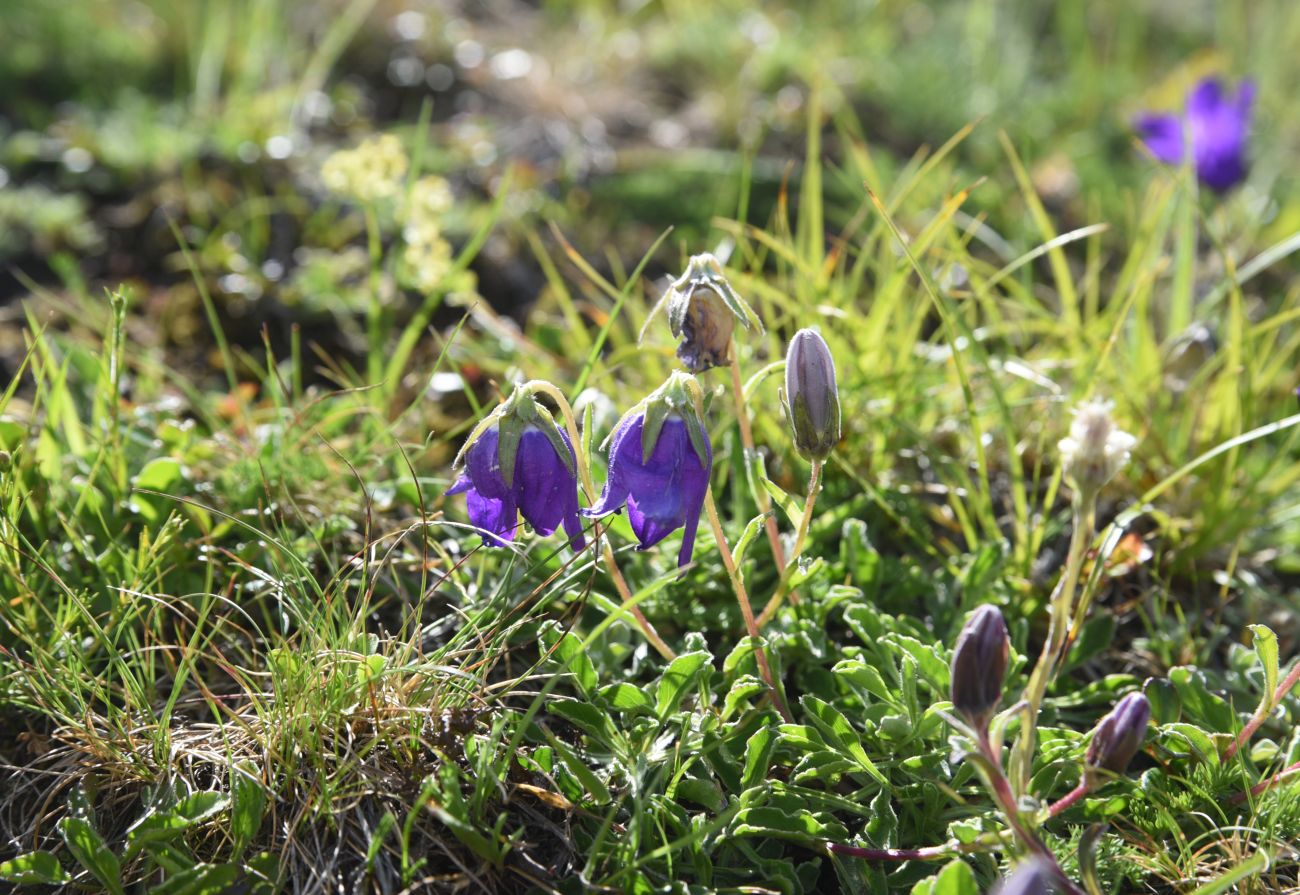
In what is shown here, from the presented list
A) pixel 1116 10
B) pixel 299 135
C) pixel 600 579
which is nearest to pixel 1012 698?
pixel 600 579

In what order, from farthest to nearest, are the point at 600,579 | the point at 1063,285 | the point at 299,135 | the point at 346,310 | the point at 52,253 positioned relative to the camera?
the point at 299,135 < the point at 52,253 < the point at 346,310 < the point at 1063,285 < the point at 600,579

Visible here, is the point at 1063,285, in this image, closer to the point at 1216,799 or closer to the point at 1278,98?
the point at 1216,799

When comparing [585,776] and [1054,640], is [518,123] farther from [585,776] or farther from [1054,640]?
[1054,640]

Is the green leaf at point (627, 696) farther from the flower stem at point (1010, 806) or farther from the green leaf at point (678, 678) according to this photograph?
the flower stem at point (1010, 806)

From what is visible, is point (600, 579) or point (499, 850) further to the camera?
point (600, 579)

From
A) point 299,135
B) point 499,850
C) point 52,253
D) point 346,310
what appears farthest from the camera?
point 299,135

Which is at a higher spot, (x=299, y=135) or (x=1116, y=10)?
(x=1116, y=10)
